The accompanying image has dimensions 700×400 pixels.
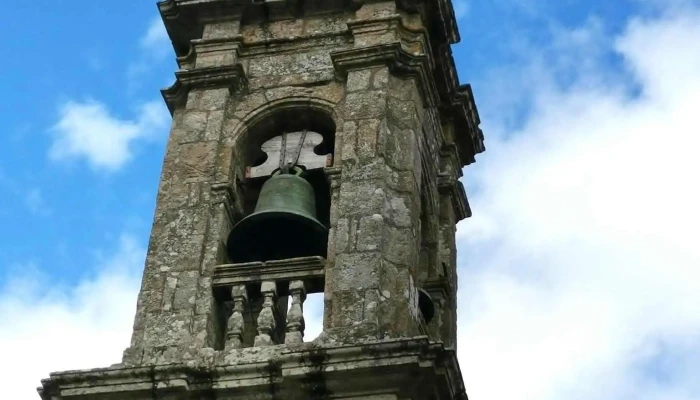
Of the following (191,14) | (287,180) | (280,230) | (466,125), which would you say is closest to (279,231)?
(280,230)

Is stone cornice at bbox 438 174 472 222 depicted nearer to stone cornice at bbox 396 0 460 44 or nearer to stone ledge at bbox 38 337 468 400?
stone cornice at bbox 396 0 460 44

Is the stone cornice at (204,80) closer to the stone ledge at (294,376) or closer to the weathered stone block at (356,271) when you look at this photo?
the weathered stone block at (356,271)

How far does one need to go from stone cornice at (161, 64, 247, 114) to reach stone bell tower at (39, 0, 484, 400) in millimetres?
16

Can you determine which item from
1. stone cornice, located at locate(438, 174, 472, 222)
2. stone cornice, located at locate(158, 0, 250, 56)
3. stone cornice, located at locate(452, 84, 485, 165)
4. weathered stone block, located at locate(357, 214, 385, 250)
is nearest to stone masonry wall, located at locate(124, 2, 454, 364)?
weathered stone block, located at locate(357, 214, 385, 250)

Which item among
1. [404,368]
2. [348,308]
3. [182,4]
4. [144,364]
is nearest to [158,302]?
[144,364]

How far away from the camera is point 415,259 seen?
420 inches

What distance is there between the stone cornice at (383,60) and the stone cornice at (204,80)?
2.58 feet

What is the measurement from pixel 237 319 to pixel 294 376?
0.96 metres

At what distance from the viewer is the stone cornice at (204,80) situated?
12039 mm

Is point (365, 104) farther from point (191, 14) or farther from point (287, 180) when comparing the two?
point (191, 14)

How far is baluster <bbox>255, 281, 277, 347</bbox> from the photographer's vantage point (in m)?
10.0

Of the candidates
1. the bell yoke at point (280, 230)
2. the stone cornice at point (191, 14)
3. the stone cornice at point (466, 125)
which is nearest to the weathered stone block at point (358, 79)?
the bell yoke at point (280, 230)

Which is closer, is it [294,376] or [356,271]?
[294,376]

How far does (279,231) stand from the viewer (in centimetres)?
1089
